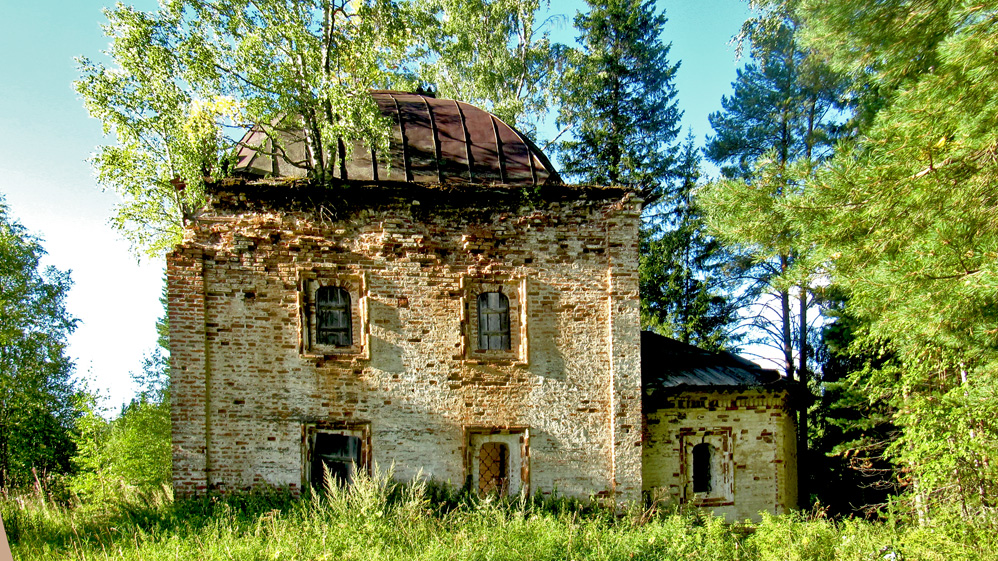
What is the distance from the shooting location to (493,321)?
922 cm

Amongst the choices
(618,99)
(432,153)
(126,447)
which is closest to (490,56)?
(618,99)

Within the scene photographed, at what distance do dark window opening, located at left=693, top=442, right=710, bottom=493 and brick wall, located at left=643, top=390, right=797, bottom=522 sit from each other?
10 centimetres

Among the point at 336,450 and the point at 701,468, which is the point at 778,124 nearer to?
the point at 701,468

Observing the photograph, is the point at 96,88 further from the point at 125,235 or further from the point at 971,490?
the point at 971,490

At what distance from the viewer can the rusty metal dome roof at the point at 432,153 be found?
9633mm

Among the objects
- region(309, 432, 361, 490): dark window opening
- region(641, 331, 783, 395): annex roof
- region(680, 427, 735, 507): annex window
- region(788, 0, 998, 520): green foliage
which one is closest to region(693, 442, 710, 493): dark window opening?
region(680, 427, 735, 507): annex window

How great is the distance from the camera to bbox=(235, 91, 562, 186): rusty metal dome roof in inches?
379

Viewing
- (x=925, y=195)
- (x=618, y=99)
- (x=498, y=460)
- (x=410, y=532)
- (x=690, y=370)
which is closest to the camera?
(x=925, y=195)

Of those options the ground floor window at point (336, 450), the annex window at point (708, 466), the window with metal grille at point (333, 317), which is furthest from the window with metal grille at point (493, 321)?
the annex window at point (708, 466)

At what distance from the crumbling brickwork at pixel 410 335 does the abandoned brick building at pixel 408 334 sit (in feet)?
0.07

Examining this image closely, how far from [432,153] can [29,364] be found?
43.5 feet

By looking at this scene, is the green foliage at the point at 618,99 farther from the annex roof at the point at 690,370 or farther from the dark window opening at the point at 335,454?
the dark window opening at the point at 335,454

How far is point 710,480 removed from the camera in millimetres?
10047

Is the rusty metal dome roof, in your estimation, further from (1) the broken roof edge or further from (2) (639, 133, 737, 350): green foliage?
(2) (639, 133, 737, 350): green foliage
